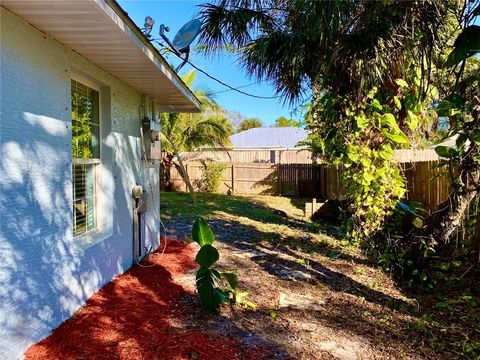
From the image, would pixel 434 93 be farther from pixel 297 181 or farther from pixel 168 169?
pixel 168 169

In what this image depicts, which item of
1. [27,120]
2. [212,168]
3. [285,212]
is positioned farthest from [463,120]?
[212,168]

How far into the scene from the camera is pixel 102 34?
9.63 feet

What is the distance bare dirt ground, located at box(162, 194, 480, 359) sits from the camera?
3183 millimetres

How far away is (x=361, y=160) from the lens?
664 cm

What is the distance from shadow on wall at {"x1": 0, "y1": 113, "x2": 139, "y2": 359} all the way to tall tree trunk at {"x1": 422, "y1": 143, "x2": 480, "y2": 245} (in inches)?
162

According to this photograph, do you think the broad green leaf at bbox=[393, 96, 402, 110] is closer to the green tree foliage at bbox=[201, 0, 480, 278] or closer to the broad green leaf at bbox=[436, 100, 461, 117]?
the green tree foliage at bbox=[201, 0, 480, 278]

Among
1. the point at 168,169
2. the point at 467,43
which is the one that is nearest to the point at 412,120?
the point at 467,43

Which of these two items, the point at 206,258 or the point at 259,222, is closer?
the point at 206,258

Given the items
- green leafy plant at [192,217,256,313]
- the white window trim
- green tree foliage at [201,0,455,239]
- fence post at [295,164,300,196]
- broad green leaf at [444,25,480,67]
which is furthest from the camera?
fence post at [295,164,300,196]

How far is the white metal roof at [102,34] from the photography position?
2.41 meters

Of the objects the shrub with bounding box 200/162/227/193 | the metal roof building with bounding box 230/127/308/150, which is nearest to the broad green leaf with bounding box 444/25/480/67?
the shrub with bounding box 200/162/227/193

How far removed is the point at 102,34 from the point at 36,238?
1706mm

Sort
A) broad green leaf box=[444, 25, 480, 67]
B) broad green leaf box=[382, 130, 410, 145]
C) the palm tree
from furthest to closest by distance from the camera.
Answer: the palm tree < broad green leaf box=[382, 130, 410, 145] < broad green leaf box=[444, 25, 480, 67]

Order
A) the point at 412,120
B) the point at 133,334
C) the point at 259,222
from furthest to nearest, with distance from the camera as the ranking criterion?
1. the point at 259,222
2. the point at 412,120
3. the point at 133,334
